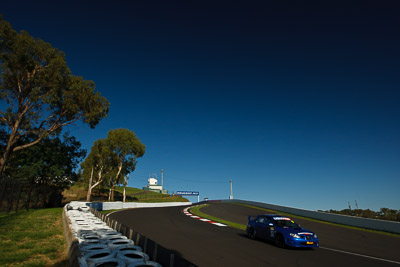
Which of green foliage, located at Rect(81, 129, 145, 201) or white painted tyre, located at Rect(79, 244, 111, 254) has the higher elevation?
green foliage, located at Rect(81, 129, 145, 201)

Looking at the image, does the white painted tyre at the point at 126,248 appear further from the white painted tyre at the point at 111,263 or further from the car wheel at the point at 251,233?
the car wheel at the point at 251,233

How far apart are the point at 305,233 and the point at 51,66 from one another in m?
26.0

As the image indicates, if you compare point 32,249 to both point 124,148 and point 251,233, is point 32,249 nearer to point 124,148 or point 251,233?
point 251,233

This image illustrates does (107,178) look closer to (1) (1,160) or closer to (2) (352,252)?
(1) (1,160)

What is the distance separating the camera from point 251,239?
40.5 feet

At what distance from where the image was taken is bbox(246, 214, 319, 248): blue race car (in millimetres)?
9922

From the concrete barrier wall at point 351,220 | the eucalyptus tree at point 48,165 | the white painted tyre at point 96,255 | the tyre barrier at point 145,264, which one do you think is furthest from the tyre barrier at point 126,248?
the eucalyptus tree at point 48,165

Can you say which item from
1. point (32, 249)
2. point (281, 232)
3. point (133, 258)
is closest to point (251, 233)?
point (281, 232)

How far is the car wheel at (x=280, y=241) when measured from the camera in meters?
10.4

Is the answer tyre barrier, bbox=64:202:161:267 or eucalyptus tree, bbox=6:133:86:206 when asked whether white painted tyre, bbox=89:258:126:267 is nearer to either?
tyre barrier, bbox=64:202:161:267

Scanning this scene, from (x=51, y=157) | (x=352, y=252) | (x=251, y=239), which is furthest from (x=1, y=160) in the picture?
(x=352, y=252)

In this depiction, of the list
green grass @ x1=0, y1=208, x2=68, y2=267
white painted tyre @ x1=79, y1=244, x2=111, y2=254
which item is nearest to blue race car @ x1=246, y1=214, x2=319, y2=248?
white painted tyre @ x1=79, y1=244, x2=111, y2=254

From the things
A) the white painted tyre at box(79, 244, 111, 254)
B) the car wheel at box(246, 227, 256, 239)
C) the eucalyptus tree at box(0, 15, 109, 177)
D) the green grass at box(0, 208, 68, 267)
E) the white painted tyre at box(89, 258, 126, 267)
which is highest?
the eucalyptus tree at box(0, 15, 109, 177)

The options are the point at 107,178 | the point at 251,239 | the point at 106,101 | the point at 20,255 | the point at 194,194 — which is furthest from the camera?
the point at 194,194
